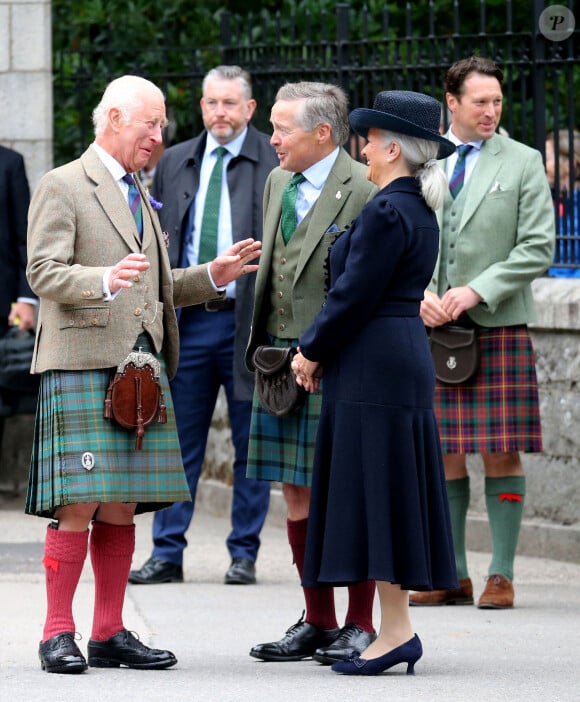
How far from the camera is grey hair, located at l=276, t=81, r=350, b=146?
5.99 meters

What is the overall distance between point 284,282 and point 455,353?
3.94ft

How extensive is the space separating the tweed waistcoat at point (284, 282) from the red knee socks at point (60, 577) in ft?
3.51

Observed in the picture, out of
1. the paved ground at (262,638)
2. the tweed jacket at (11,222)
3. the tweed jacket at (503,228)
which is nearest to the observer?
the paved ground at (262,638)

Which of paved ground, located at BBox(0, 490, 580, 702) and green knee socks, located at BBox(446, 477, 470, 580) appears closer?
paved ground, located at BBox(0, 490, 580, 702)

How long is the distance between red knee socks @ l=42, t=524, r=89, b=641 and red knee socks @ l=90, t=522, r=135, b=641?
11 centimetres

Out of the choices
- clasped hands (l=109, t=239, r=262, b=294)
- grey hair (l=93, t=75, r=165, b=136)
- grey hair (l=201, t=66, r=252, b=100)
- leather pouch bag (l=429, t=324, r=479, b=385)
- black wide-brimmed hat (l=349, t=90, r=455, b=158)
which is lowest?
leather pouch bag (l=429, t=324, r=479, b=385)

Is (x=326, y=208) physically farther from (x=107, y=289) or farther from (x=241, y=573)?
(x=241, y=573)

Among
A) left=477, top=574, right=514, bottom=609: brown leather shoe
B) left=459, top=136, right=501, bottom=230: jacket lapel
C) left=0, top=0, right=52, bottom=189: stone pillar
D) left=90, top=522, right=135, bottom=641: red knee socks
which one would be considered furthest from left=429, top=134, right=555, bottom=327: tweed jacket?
left=0, top=0, right=52, bottom=189: stone pillar

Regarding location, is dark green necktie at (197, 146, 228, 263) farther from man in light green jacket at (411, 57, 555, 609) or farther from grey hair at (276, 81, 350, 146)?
grey hair at (276, 81, 350, 146)

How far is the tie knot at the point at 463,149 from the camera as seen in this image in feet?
23.4

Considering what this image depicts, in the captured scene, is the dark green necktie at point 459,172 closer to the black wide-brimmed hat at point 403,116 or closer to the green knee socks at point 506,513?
the green knee socks at point 506,513

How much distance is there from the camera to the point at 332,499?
18.1ft

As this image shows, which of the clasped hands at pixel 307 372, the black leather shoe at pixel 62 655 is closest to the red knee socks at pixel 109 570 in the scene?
the black leather shoe at pixel 62 655

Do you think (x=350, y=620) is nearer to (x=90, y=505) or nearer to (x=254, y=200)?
(x=90, y=505)
